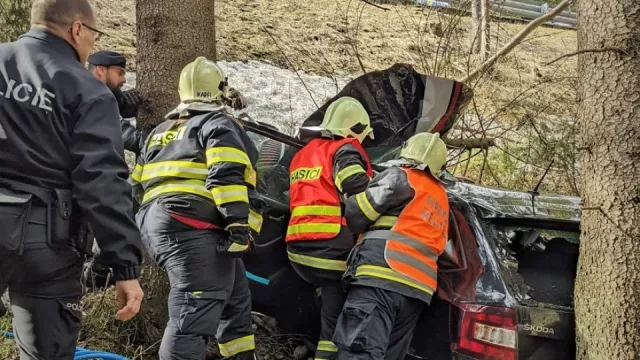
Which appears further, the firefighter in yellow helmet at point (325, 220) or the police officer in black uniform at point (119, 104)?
the police officer in black uniform at point (119, 104)

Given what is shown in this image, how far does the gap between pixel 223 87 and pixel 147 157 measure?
59 cm

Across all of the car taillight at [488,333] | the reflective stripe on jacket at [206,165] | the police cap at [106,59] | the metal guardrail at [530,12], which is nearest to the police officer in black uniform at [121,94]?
the police cap at [106,59]

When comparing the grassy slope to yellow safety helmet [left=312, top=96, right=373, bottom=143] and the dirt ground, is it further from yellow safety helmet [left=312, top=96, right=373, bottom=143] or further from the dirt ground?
yellow safety helmet [left=312, top=96, right=373, bottom=143]

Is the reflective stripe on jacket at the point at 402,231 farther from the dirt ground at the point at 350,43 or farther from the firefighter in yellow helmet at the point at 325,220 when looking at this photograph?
the dirt ground at the point at 350,43

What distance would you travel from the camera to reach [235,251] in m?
3.51

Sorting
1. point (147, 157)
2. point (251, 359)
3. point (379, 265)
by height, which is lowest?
point (251, 359)

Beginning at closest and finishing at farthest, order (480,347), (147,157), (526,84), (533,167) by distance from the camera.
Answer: (480,347)
(147,157)
(533,167)
(526,84)

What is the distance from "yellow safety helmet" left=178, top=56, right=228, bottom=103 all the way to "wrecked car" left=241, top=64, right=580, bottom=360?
37 cm

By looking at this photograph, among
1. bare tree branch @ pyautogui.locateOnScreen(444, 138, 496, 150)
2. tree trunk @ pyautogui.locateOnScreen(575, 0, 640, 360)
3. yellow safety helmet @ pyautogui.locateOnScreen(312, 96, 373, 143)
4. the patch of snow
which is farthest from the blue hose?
the patch of snow

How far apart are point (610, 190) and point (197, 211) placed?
81.7 inches

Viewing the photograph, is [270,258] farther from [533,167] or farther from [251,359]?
[533,167]

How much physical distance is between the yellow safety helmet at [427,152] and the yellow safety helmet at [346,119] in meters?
0.50

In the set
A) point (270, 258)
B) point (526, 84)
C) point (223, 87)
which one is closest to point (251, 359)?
point (270, 258)

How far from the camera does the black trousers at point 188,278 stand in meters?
3.44
